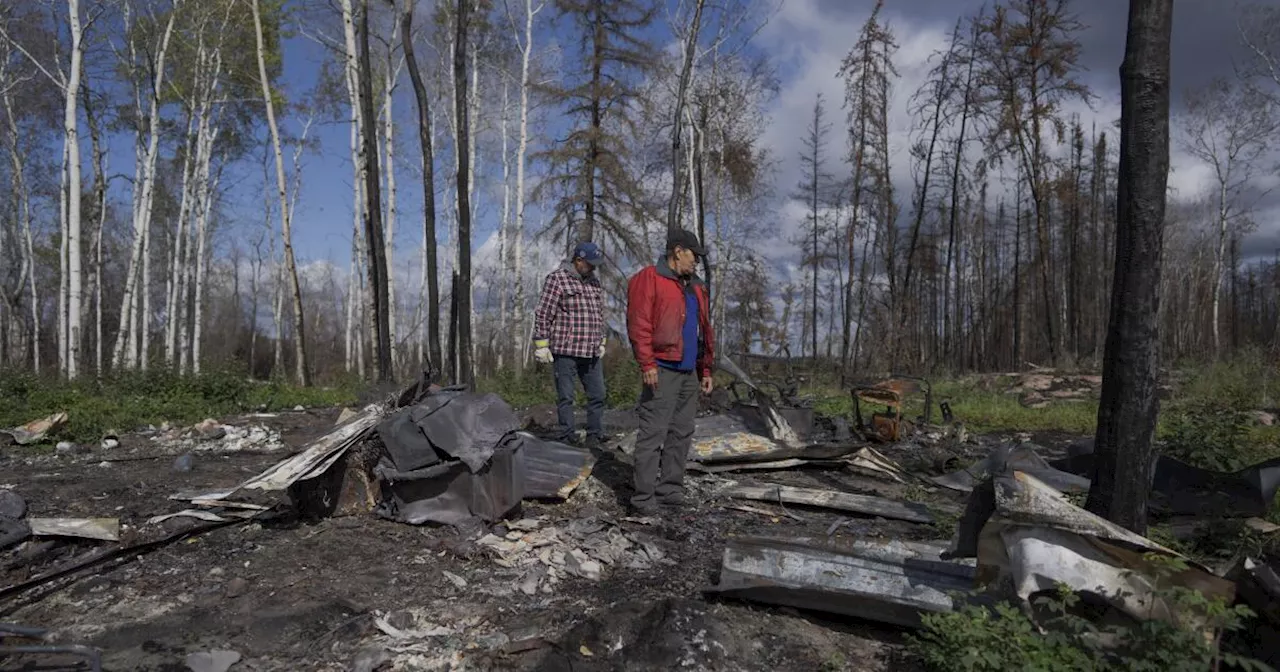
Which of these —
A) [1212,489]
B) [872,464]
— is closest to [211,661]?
[872,464]

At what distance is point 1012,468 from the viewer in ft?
17.3

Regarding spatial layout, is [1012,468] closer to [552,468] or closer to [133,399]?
[552,468]

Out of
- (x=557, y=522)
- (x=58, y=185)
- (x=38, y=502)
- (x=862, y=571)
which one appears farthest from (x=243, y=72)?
(x=862, y=571)

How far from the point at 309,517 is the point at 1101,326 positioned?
128 ft

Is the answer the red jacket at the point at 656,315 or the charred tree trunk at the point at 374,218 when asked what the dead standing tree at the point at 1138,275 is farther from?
the charred tree trunk at the point at 374,218

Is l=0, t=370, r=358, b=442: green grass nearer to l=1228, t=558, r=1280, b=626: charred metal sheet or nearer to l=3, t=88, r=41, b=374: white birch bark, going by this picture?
l=1228, t=558, r=1280, b=626: charred metal sheet

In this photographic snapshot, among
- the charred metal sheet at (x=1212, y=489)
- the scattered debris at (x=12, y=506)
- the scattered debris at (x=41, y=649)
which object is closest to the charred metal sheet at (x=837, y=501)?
the charred metal sheet at (x=1212, y=489)

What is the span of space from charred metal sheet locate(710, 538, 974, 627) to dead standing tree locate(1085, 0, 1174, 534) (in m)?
0.89

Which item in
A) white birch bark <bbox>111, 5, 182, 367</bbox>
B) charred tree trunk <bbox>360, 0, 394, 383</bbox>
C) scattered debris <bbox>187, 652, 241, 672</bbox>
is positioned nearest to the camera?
scattered debris <bbox>187, 652, 241, 672</bbox>

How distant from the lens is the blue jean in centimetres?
657

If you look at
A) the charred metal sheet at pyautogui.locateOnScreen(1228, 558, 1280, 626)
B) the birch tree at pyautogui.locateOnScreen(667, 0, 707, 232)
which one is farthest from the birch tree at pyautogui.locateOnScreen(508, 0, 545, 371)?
the charred metal sheet at pyautogui.locateOnScreen(1228, 558, 1280, 626)

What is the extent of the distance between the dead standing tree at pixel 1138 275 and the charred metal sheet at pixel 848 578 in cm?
89

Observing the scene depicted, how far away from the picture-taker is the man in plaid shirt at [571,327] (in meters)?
6.46

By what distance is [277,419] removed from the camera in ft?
32.2
